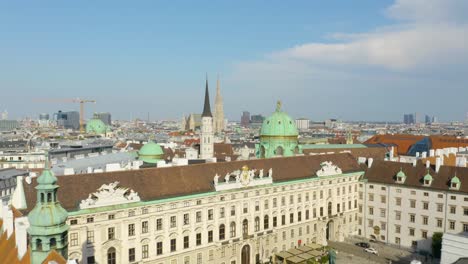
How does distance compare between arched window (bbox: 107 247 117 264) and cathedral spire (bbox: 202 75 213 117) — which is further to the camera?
cathedral spire (bbox: 202 75 213 117)

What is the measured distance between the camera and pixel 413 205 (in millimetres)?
74500

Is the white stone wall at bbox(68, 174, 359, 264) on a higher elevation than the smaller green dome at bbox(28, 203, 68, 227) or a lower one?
lower

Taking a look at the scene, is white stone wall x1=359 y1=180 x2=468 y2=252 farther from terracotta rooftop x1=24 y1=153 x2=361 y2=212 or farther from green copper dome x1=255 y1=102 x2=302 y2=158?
green copper dome x1=255 y1=102 x2=302 y2=158

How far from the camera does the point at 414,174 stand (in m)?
76.4

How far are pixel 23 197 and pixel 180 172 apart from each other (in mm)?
20883

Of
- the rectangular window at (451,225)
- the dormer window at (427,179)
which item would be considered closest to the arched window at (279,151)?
the dormer window at (427,179)

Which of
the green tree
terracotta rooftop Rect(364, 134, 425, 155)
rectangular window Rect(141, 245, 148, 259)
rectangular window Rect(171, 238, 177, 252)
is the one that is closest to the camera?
rectangular window Rect(141, 245, 148, 259)

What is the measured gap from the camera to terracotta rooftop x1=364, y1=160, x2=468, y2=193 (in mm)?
71312

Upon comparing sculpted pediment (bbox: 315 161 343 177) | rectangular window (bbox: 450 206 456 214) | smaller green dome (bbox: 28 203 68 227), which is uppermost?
smaller green dome (bbox: 28 203 68 227)

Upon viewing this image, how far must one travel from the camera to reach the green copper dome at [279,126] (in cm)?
8644

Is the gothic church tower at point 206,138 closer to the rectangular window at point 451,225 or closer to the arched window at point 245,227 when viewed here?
the arched window at point 245,227

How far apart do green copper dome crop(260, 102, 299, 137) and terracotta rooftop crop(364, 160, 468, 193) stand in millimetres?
16990

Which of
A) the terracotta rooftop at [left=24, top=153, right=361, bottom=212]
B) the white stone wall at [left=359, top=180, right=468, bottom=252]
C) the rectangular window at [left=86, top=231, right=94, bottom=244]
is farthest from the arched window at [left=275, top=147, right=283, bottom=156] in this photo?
the rectangular window at [left=86, top=231, right=94, bottom=244]

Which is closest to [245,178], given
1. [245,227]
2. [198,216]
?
[245,227]
